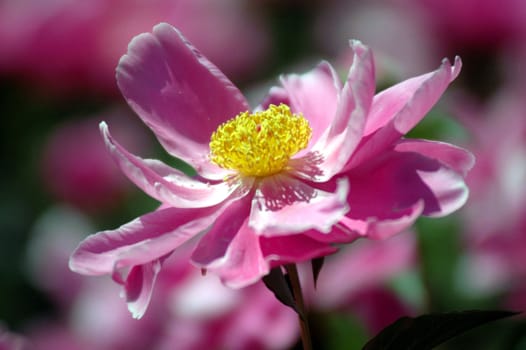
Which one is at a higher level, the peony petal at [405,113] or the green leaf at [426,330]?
the peony petal at [405,113]

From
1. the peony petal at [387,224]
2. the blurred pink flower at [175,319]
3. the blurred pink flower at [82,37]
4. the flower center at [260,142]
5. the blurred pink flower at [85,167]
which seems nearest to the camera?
the peony petal at [387,224]

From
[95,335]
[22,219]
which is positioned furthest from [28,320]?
[95,335]

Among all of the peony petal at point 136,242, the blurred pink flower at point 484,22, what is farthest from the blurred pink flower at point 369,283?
the blurred pink flower at point 484,22

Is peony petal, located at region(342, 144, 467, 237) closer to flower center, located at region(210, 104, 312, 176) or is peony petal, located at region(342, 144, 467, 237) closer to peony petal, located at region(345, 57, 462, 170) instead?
peony petal, located at region(345, 57, 462, 170)

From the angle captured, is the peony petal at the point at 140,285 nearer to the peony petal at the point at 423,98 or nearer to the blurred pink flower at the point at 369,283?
the peony petal at the point at 423,98

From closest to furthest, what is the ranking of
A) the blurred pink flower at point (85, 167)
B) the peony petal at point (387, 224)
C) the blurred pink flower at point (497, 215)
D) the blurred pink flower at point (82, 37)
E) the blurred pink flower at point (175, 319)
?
the peony petal at point (387, 224), the blurred pink flower at point (175, 319), the blurred pink flower at point (497, 215), the blurred pink flower at point (85, 167), the blurred pink flower at point (82, 37)

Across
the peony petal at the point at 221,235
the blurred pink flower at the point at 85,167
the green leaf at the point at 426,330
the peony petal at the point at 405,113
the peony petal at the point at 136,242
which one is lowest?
the blurred pink flower at the point at 85,167

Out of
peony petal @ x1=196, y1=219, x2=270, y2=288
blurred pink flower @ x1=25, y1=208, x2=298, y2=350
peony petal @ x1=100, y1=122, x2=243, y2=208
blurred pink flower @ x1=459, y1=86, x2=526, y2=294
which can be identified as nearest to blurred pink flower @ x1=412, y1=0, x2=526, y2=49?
blurred pink flower @ x1=459, y1=86, x2=526, y2=294

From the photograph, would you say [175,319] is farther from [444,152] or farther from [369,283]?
[444,152]
